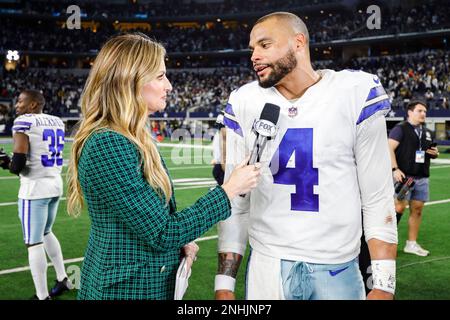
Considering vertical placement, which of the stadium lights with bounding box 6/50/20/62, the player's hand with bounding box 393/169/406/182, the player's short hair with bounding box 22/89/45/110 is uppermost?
the stadium lights with bounding box 6/50/20/62

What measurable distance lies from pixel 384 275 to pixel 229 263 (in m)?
0.71

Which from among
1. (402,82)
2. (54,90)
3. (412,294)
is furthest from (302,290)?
(54,90)

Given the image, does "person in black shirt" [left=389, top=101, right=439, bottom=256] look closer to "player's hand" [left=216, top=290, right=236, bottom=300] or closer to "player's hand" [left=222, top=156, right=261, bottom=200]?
"player's hand" [left=216, top=290, right=236, bottom=300]

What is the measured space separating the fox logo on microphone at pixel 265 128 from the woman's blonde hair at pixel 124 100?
44cm

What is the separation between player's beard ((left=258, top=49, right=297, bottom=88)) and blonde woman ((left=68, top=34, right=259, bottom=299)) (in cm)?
54

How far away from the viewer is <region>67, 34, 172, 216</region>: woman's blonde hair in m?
1.99

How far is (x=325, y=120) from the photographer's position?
233 cm

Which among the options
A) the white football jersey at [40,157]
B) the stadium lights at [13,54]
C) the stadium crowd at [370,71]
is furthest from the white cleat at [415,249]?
the stadium crowd at [370,71]

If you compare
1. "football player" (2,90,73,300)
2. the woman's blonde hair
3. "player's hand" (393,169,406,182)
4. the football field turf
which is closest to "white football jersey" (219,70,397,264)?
the woman's blonde hair

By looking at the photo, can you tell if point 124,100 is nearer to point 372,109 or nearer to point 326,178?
point 326,178

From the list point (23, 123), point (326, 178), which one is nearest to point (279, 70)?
point (326, 178)
